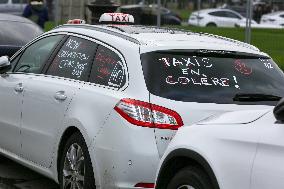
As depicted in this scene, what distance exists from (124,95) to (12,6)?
25297 mm

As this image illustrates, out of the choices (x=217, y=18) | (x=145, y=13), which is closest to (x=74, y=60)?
(x=145, y=13)

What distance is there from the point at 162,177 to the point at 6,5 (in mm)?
26575

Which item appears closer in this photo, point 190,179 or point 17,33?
point 190,179

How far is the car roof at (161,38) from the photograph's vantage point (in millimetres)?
5598

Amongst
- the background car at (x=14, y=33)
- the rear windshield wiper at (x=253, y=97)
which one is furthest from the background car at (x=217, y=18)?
the rear windshield wiper at (x=253, y=97)

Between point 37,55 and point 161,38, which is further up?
point 161,38

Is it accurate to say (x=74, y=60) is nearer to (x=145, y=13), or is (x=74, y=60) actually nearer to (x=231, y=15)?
(x=145, y=13)

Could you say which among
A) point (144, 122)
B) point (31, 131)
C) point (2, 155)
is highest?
point (144, 122)

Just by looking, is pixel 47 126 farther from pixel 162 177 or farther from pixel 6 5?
pixel 6 5

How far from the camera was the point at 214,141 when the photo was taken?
4.16 meters

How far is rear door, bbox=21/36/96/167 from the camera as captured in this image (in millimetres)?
5969

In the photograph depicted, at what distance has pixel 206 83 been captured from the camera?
17.6 feet

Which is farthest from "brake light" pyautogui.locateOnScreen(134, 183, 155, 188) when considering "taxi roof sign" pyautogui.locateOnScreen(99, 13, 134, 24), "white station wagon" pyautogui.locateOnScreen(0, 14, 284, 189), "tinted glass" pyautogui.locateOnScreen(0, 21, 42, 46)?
"tinted glass" pyautogui.locateOnScreen(0, 21, 42, 46)

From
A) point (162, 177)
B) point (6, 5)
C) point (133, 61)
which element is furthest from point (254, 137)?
point (6, 5)
